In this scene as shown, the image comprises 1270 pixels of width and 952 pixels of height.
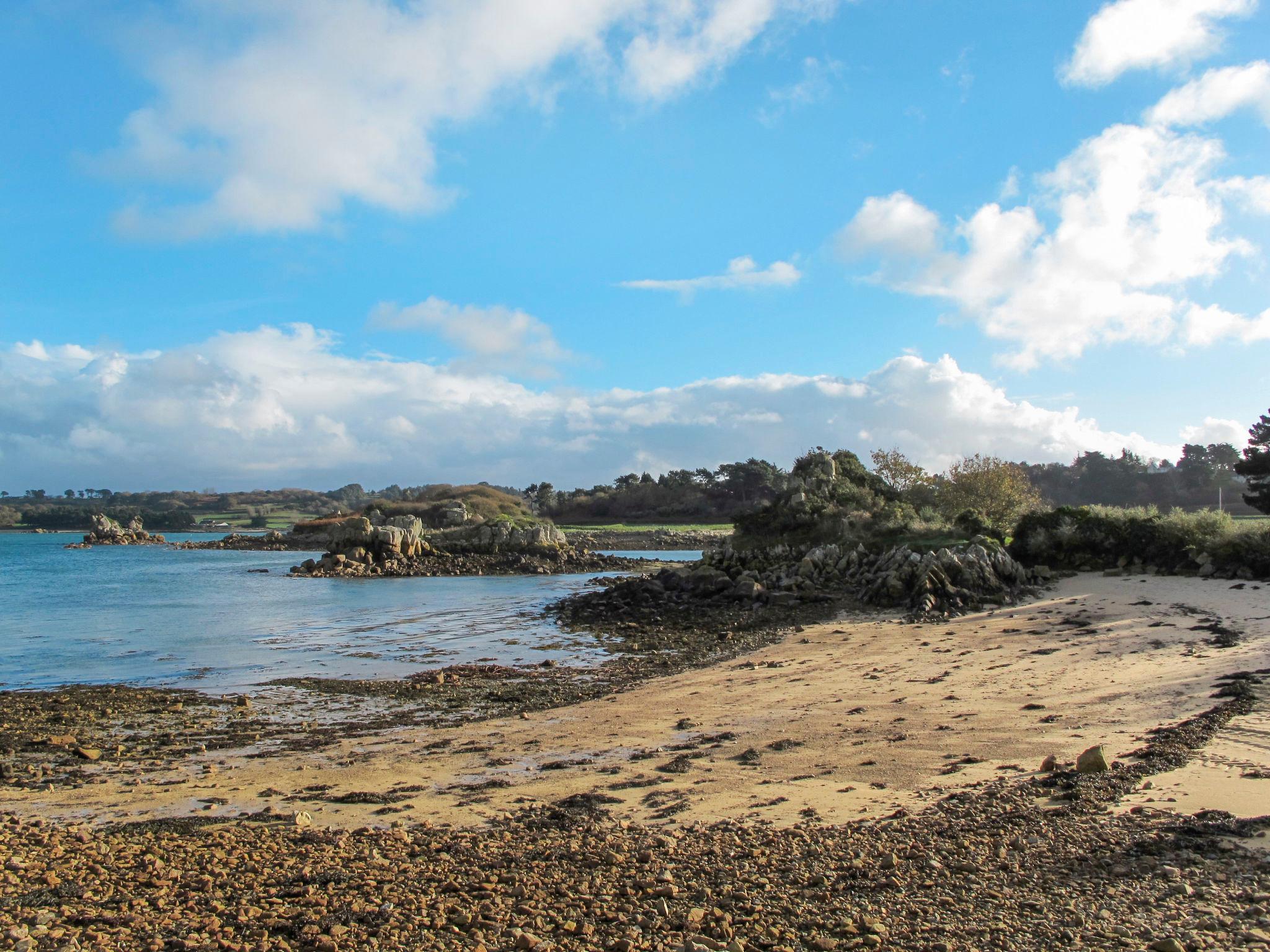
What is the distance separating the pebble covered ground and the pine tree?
34.1m

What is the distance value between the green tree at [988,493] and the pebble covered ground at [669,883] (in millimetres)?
31468

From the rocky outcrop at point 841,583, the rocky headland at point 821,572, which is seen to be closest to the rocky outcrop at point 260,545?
the rocky headland at point 821,572

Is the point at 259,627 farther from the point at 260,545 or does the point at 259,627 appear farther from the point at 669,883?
the point at 260,545

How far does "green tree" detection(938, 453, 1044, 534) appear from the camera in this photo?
116 feet

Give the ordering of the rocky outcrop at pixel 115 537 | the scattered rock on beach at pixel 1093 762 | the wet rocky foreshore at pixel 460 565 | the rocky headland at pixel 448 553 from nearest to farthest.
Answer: the scattered rock on beach at pixel 1093 762 → the wet rocky foreshore at pixel 460 565 → the rocky headland at pixel 448 553 → the rocky outcrop at pixel 115 537

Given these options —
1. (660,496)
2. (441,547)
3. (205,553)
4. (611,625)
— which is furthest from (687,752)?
(660,496)

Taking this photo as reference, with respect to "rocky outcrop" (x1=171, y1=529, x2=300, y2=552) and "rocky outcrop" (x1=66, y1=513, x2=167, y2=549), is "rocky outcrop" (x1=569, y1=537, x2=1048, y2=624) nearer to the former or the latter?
"rocky outcrop" (x1=171, y1=529, x2=300, y2=552)

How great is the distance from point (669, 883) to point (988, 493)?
34606 mm

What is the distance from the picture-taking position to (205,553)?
246 ft

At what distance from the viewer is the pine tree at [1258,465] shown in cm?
3247

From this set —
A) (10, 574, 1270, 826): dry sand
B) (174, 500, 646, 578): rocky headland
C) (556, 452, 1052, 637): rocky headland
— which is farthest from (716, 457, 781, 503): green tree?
(10, 574, 1270, 826): dry sand

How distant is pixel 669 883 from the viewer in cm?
482

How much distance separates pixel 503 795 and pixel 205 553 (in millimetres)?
78904

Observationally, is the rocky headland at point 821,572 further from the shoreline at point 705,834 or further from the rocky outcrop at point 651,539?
the rocky outcrop at point 651,539
